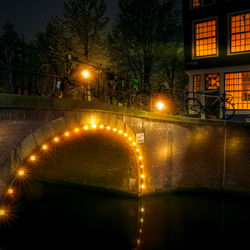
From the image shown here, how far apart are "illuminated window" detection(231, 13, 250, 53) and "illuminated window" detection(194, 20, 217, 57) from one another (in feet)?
2.91

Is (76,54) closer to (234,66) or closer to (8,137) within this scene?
(234,66)

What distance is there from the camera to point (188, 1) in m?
14.4

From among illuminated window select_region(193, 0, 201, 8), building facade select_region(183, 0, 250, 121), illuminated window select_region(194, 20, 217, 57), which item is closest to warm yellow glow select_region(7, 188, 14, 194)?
building facade select_region(183, 0, 250, 121)

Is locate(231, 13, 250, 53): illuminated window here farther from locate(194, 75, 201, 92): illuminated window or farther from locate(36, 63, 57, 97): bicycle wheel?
locate(36, 63, 57, 97): bicycle wheel

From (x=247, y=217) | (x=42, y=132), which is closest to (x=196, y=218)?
(x=247, y=217)

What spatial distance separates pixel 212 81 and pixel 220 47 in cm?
168

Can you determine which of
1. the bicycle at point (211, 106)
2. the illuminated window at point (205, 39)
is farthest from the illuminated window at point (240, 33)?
the bicycle at point (211, 106)

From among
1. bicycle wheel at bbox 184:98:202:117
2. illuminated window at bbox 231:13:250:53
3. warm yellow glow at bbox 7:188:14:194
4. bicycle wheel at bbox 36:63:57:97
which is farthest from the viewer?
illuminated window at bbox 231:13:250:53

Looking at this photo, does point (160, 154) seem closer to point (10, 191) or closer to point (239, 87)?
point (239, 87)

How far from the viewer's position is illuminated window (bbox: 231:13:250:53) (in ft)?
42.7

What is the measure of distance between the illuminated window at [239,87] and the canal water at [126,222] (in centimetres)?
490

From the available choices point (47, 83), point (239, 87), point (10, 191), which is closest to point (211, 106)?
point (239, 87)

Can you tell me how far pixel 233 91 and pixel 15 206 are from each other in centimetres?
1091

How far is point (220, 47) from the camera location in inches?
535
